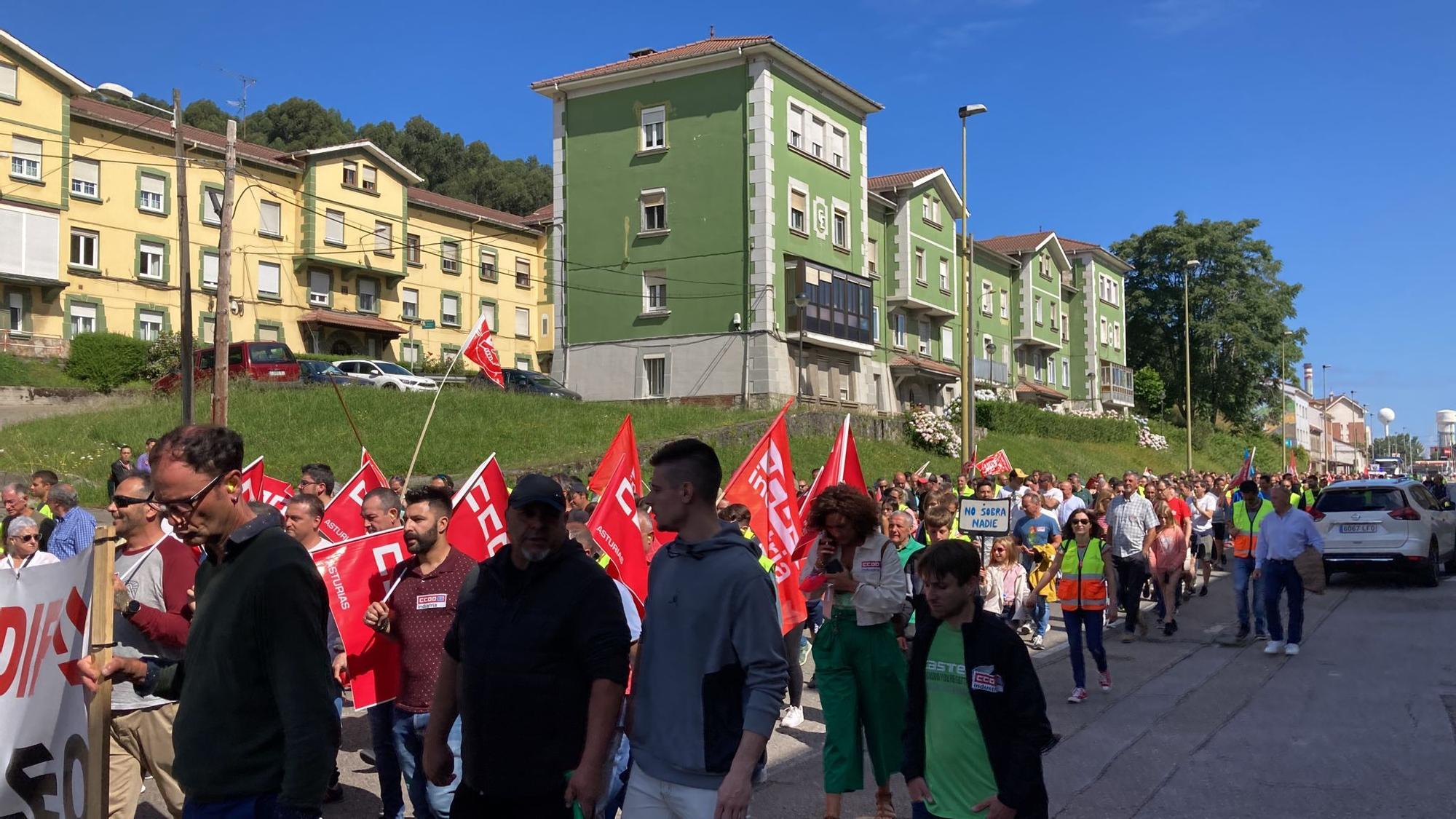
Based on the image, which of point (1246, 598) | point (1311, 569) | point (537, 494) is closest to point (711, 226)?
point (1246, 598)

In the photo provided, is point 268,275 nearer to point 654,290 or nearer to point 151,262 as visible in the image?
point 151,262

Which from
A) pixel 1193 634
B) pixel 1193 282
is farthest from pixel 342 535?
pixel 1193 282

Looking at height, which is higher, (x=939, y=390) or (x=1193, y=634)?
(x=939, y=390)

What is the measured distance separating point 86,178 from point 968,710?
145ft

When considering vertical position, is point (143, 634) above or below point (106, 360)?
below

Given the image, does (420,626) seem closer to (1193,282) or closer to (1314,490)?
(1314,490)

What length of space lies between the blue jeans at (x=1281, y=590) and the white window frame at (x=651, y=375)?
97.9 feet

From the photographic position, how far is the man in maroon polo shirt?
18.1 feet

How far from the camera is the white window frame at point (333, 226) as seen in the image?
4784cm

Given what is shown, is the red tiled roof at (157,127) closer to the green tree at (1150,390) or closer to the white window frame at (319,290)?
the white window frame at (319,290)

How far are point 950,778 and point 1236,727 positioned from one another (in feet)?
18.0

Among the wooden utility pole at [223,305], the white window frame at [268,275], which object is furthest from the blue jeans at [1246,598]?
the white window frame at [268,275]

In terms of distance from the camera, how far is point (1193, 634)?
14234 mm

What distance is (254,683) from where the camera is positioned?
129 inches
